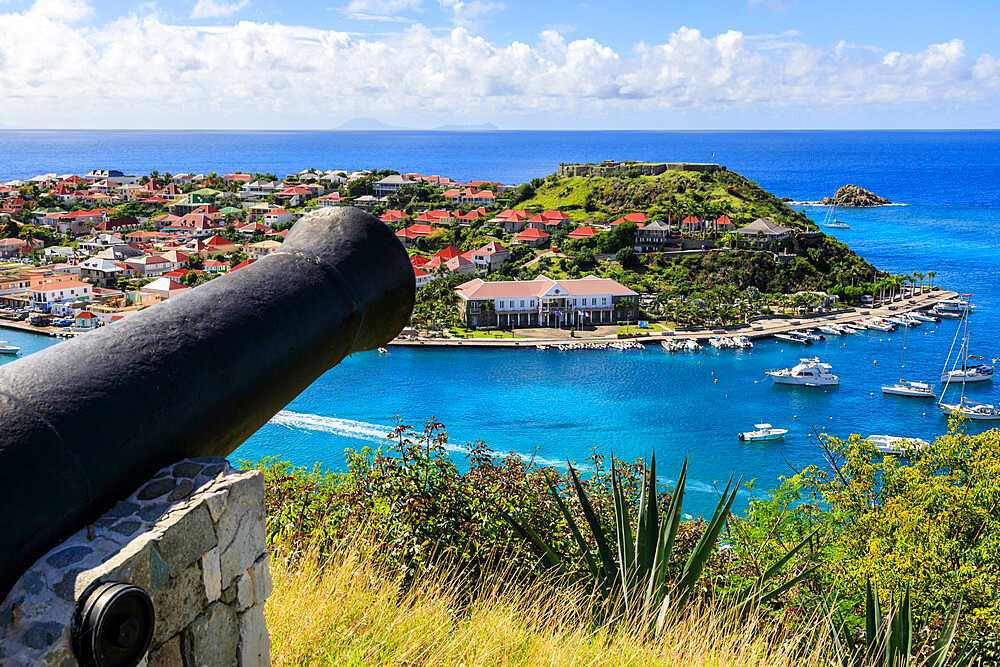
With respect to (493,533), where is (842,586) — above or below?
below

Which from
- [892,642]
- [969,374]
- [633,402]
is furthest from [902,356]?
[892,642]

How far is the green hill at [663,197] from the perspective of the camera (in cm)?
7144

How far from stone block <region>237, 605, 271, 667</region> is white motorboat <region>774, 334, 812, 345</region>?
4678cm

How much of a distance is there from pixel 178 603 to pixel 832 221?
100575mm

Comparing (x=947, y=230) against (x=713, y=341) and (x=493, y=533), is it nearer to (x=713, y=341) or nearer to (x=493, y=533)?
(x=713, y=341)

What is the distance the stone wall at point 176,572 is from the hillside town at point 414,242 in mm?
45553

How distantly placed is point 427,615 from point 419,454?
1.99 metres

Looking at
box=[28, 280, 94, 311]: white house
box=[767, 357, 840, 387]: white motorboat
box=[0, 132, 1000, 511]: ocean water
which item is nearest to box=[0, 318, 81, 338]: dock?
box=[0, 132, 1000, 511]: ocean water

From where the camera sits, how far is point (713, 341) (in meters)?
45.3

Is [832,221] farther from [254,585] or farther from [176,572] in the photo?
[176,572]

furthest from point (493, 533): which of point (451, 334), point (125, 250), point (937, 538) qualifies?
point (125, 250)

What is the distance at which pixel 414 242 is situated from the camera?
2702 inches

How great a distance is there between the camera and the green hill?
7144cm

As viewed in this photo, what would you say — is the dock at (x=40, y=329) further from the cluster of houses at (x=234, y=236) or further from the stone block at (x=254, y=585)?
the stone block at (x=254, y=585)
